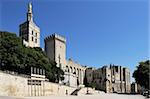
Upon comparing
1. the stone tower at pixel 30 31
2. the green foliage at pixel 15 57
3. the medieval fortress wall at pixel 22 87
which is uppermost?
the stone tower at pixel 30 31

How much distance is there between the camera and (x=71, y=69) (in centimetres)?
9106

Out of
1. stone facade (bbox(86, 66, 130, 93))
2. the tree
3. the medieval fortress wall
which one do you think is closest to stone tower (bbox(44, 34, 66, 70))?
the tree

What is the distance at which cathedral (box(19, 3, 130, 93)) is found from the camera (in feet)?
254

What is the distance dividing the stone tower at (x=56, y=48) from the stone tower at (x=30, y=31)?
13.5 feet

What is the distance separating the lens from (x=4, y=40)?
1820 inches

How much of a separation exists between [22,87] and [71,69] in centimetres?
5387

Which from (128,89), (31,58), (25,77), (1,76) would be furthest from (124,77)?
(1,76)

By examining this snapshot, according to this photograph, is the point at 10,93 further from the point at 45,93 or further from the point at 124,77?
the point at 124,77

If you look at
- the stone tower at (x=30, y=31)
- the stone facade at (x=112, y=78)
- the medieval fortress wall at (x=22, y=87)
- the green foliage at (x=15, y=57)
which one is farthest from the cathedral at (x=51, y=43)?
the medieval fortress wall at (x=22, y=87)

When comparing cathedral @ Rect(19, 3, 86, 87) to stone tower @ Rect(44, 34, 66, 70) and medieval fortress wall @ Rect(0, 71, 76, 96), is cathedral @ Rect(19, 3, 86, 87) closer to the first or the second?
stone tower @ Rect(44, 34, 66, 70)

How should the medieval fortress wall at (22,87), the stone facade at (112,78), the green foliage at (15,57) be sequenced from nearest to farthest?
1. the medieval fortress wall at (22,87)
2. the green foliage at (15,57)
3. the stone facade at (112,78)

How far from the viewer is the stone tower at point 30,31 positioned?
81000 millimetres

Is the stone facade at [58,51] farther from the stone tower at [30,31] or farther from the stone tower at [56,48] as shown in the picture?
the stone tower at [30,31]

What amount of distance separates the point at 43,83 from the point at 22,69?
14.3 feet
